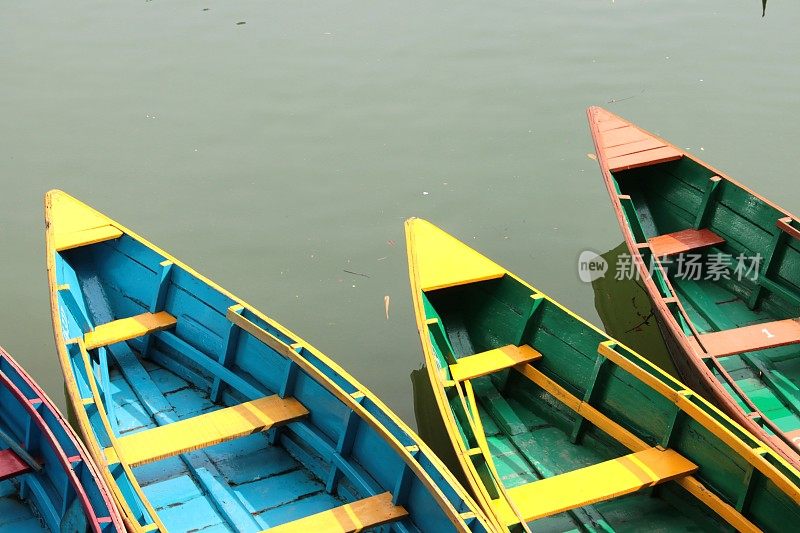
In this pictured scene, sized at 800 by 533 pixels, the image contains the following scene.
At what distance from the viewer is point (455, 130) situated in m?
12.4

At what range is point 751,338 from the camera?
8.06 metres

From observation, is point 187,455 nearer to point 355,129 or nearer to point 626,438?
point 626,438

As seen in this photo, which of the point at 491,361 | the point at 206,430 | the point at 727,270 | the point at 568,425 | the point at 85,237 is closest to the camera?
the point at 206,430

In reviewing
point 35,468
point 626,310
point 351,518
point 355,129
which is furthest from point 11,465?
point 355,129

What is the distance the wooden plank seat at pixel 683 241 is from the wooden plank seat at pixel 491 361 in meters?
1.92

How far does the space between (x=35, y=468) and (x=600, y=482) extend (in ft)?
12.0

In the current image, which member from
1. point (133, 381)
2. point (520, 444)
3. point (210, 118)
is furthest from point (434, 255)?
point (210, 118)

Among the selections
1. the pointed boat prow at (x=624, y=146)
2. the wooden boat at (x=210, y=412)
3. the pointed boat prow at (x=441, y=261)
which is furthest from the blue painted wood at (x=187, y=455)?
the pointed boat prow at (x=624, y=146)

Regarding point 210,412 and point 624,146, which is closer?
point 210,412

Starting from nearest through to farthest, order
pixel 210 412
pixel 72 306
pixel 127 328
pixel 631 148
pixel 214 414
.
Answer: pixel 214 414
pixel 210 412
pixel 72 306
pixel 127 328
pixel 631 148

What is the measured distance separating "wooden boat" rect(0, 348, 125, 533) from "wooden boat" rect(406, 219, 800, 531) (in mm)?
2345

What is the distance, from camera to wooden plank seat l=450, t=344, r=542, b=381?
7.80 m

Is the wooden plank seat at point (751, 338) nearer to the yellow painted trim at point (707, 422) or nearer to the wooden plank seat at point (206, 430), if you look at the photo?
the yellow painted trim at point (707, 422)

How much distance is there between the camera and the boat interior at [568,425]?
6.66 metres
